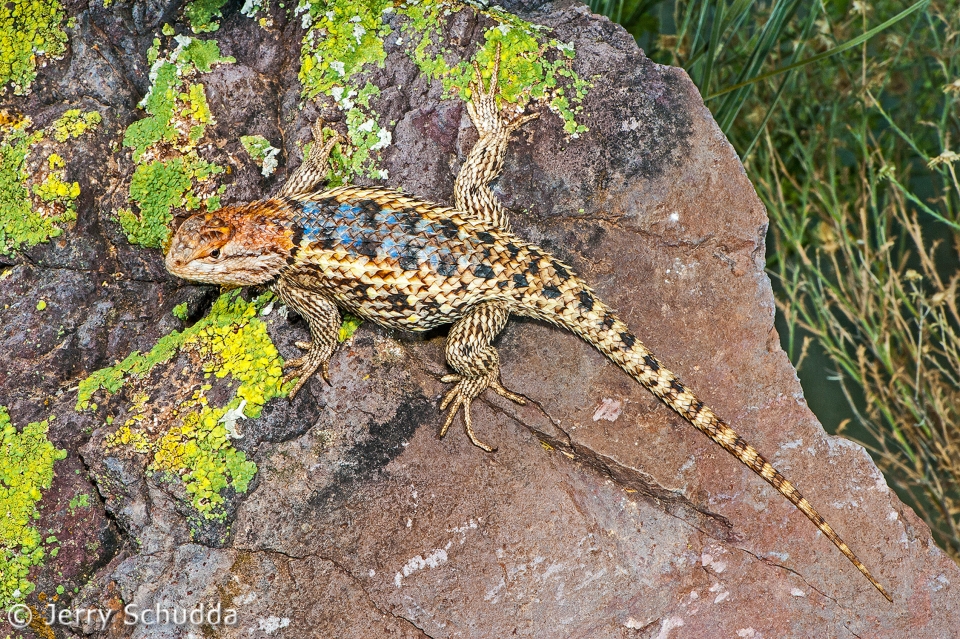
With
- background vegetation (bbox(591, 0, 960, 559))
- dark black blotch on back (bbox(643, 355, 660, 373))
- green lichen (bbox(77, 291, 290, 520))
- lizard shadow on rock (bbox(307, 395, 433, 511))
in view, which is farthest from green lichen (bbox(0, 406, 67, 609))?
background vegetation (bbox(591, 0, 960, 559))

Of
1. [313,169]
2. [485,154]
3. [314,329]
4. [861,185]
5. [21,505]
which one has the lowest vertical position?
[21,505]

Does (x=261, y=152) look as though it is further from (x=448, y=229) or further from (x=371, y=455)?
(x=371, y=455)

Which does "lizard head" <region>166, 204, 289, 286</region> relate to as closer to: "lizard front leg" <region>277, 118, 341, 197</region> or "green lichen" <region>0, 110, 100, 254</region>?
"lizard front leg" <region>277, 118, 341, 197</region>

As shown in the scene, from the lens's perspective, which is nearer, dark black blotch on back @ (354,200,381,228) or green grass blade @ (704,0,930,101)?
dark black blotch on back @ (354,200,381,228)

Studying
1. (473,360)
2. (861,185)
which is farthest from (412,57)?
(861,185)

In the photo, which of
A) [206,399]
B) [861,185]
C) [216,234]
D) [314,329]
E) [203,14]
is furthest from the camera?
[861,185]

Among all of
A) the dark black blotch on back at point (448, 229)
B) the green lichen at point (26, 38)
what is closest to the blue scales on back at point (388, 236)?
the dark black blotch on back at point (448, 229)
